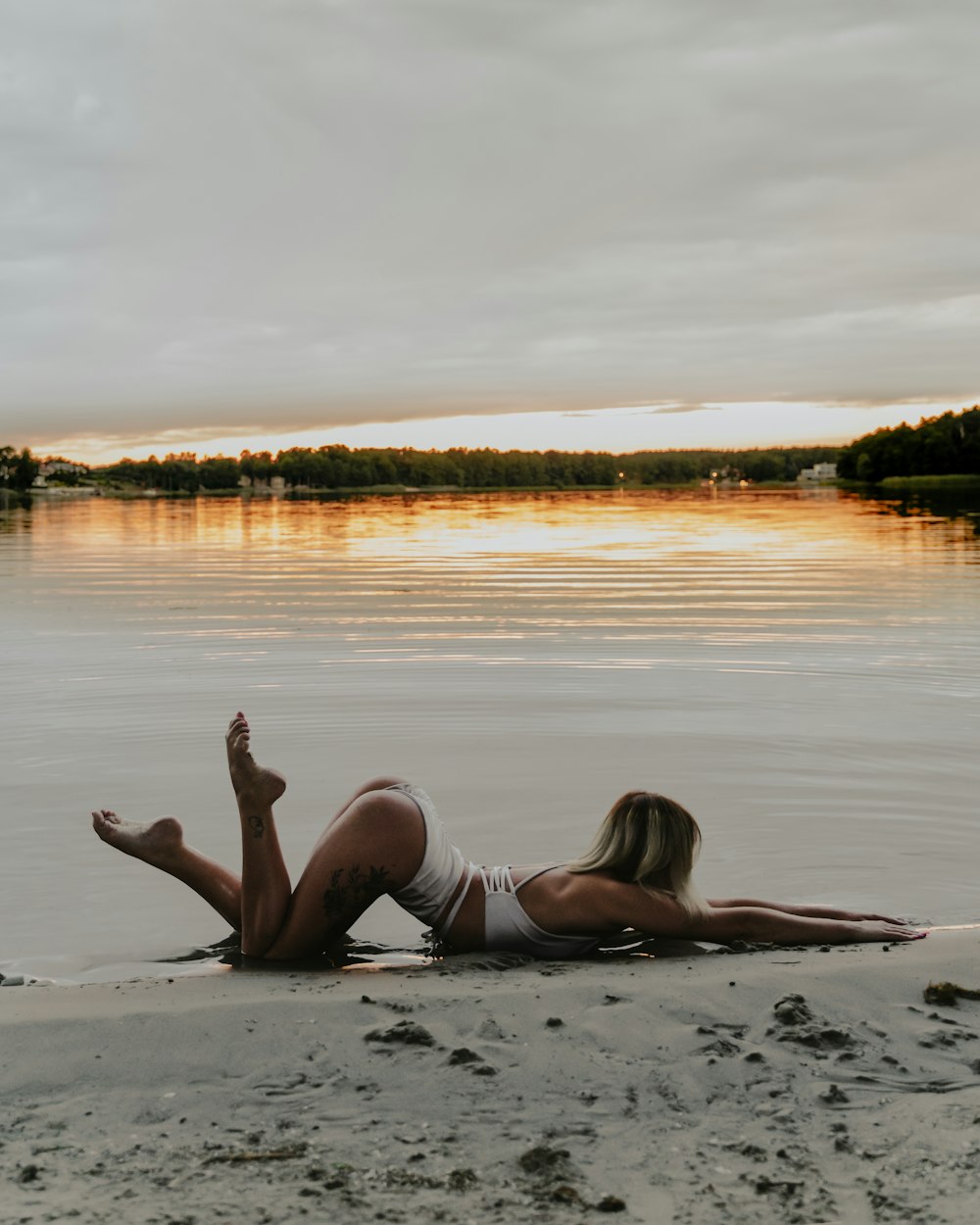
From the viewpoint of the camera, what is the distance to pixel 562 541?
47.5 m

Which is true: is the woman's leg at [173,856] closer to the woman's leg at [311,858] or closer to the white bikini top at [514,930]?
the woman's leg at [311,858]

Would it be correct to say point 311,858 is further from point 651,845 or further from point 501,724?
point 501,724

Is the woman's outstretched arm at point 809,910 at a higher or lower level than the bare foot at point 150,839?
lower

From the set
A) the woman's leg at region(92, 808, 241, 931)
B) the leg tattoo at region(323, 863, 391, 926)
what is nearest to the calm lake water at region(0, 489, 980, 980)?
the woman's leg at region(92, 808, 241, 931)

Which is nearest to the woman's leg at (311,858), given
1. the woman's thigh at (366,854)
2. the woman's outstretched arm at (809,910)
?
the woman's thigh at (366,854)

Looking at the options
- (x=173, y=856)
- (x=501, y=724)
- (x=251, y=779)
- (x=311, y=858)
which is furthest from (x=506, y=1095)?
(x=501, y=724)

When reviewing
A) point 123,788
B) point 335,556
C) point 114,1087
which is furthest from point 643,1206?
point 335,556

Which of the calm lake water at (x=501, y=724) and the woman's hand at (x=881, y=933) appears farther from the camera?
the calm lake water at (x=501, y=724)

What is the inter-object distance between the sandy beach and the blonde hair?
388 millimetres

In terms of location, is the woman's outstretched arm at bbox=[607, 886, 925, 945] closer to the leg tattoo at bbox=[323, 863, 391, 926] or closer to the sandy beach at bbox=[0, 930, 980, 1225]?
the sandy beach at bbox=[0, 930, 980, 1225]

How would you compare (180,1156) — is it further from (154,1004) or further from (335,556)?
(335,556)

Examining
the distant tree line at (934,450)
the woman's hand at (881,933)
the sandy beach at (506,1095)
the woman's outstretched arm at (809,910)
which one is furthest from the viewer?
the distant tree line at (934,450)

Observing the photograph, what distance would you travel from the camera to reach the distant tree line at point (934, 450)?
172500mm

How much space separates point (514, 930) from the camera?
224 inches
